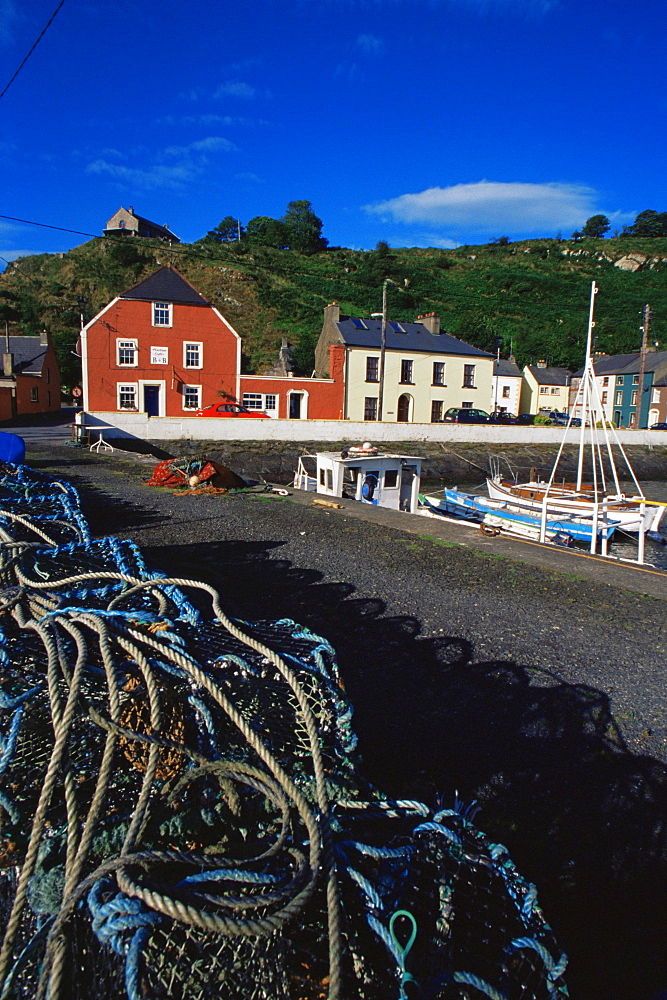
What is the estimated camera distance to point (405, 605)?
5.77 m

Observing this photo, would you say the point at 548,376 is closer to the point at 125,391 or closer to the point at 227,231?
the point at 125,391

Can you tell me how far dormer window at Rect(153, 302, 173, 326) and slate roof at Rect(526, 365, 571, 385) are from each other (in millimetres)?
39549

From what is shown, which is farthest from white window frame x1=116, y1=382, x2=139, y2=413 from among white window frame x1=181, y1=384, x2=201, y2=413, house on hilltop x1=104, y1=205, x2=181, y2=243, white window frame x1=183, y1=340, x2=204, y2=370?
house on hilltop x1=104, y1=205, x2=181, y2=243

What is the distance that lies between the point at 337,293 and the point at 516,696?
7674 cm

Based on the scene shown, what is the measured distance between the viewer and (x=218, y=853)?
1949 millimetres

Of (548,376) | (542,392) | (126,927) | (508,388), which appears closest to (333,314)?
(508,388)

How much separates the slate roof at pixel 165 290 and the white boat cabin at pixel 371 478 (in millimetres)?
19779

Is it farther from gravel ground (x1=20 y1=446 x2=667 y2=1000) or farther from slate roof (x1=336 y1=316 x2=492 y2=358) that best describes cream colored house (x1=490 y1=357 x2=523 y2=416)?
gravel ground (x1=20 y1=446 x2=667 y2=1000)

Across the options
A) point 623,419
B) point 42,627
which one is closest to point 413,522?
point 42,627

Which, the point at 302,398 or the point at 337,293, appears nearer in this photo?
the point at 302,398

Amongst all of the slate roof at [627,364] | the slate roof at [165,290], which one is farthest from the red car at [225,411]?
the slate roof at [627,364]

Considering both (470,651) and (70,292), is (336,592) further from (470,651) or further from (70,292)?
(70,292)

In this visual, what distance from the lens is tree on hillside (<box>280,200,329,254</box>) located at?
329ft

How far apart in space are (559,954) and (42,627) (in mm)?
2007
